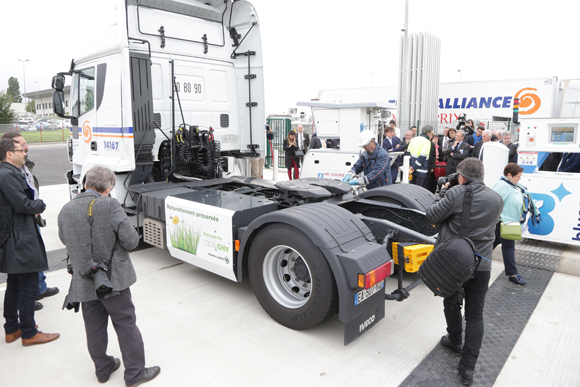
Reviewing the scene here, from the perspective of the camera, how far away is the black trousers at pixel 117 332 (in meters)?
2.78

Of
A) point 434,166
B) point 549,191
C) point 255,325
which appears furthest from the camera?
point 434,166

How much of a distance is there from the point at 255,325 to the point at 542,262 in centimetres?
380

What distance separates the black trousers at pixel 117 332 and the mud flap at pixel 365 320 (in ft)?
5.05

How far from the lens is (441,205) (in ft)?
9.93

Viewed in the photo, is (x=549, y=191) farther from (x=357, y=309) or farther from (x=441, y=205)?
(x=357, y=309)

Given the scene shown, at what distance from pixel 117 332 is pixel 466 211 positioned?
2618 millimetres

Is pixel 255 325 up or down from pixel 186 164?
down

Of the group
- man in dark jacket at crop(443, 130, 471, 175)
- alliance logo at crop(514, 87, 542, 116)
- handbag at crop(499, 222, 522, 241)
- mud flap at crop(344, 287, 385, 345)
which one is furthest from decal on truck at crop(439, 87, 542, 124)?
mud flap at crop(344, 287, 385, 345)

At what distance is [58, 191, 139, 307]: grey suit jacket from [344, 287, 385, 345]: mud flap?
1682 mm

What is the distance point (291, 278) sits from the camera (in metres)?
3.78

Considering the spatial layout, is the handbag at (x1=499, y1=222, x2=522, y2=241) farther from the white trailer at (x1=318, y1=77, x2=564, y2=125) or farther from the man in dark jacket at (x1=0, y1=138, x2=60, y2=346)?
the white trailer at (x1=318, y1=77, x2=564, y2=125)

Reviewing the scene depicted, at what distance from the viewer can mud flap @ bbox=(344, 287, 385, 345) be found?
3149mm

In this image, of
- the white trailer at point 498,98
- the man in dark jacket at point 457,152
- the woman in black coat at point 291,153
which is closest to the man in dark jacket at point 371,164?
the man in dark jacket at point 457,152

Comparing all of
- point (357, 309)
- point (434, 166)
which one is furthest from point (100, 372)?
point (434, 166)
